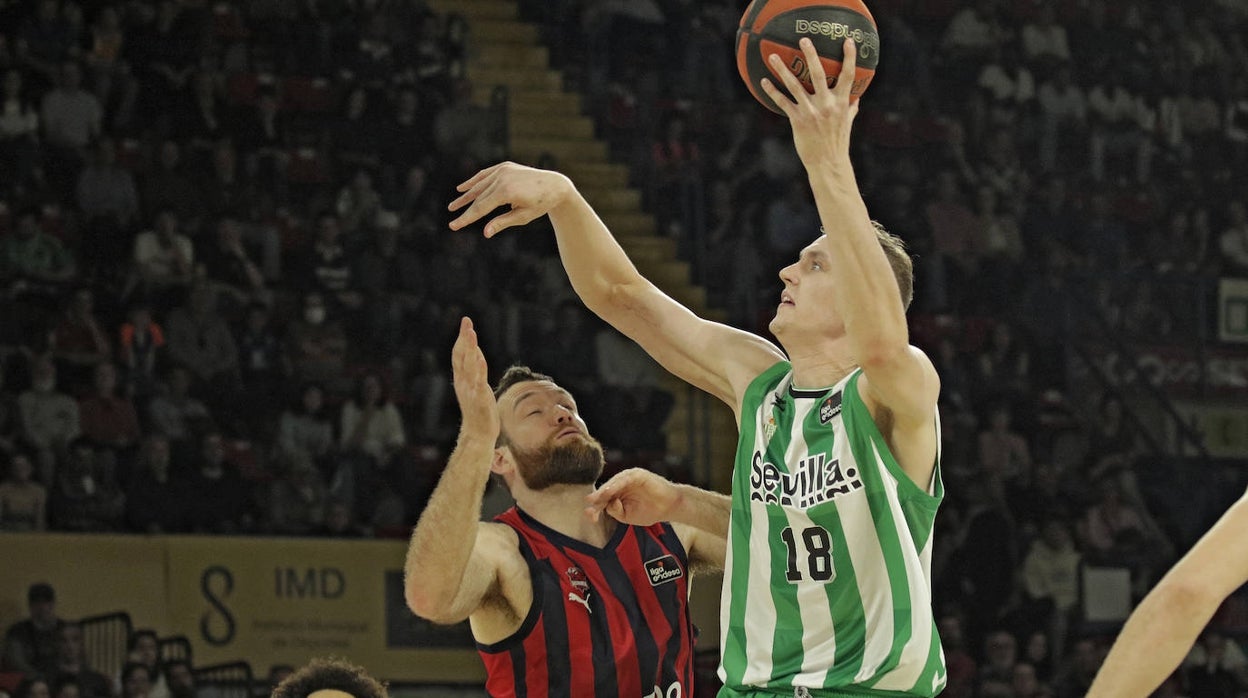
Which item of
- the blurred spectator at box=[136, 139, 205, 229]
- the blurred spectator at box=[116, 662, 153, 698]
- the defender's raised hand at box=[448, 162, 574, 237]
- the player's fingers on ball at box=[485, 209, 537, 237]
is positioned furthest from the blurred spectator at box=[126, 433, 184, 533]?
the player's fingers on ball at box=[485, 209, 537, 237]

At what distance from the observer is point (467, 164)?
632 inches

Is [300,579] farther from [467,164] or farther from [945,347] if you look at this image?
[945,347]

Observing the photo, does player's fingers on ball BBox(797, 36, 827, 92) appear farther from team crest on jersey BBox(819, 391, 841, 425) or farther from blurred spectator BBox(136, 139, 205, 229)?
blurred spectator BBox(136, 139, 205, 229)

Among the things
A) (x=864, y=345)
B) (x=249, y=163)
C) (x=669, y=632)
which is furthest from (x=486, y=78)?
(x=864, y=345)

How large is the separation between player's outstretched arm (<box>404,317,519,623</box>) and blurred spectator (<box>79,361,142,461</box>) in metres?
7.82

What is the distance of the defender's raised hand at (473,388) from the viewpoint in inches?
199

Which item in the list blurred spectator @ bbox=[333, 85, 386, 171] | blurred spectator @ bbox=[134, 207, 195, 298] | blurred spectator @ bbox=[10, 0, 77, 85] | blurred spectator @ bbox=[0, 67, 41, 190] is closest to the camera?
blurred spectator @ bbox=[134, 207, 195, 298]

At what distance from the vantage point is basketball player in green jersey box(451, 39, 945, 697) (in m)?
4.29

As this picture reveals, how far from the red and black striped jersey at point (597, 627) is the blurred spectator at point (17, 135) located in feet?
31.5

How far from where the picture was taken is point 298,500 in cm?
1299

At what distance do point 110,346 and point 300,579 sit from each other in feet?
7.95

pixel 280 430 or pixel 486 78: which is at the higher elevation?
pixel 486 78

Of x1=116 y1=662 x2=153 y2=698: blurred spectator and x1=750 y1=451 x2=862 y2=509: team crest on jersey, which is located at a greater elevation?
x1=750 y1=451 x2=862 y2=509: team crest on jersey

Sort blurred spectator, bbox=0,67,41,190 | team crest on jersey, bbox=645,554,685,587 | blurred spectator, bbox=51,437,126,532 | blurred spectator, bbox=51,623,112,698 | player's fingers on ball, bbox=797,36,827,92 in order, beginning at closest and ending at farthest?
player's fingers on ball, bbox=797,36,827,92 → team crest on jersey, bbox=645,554,685,587 → blurred spectator, bbox=51,623,112,698 → blurred spectator, bbox=51,437,126,532 → blurred spectator, bbox=0,67,41,190
